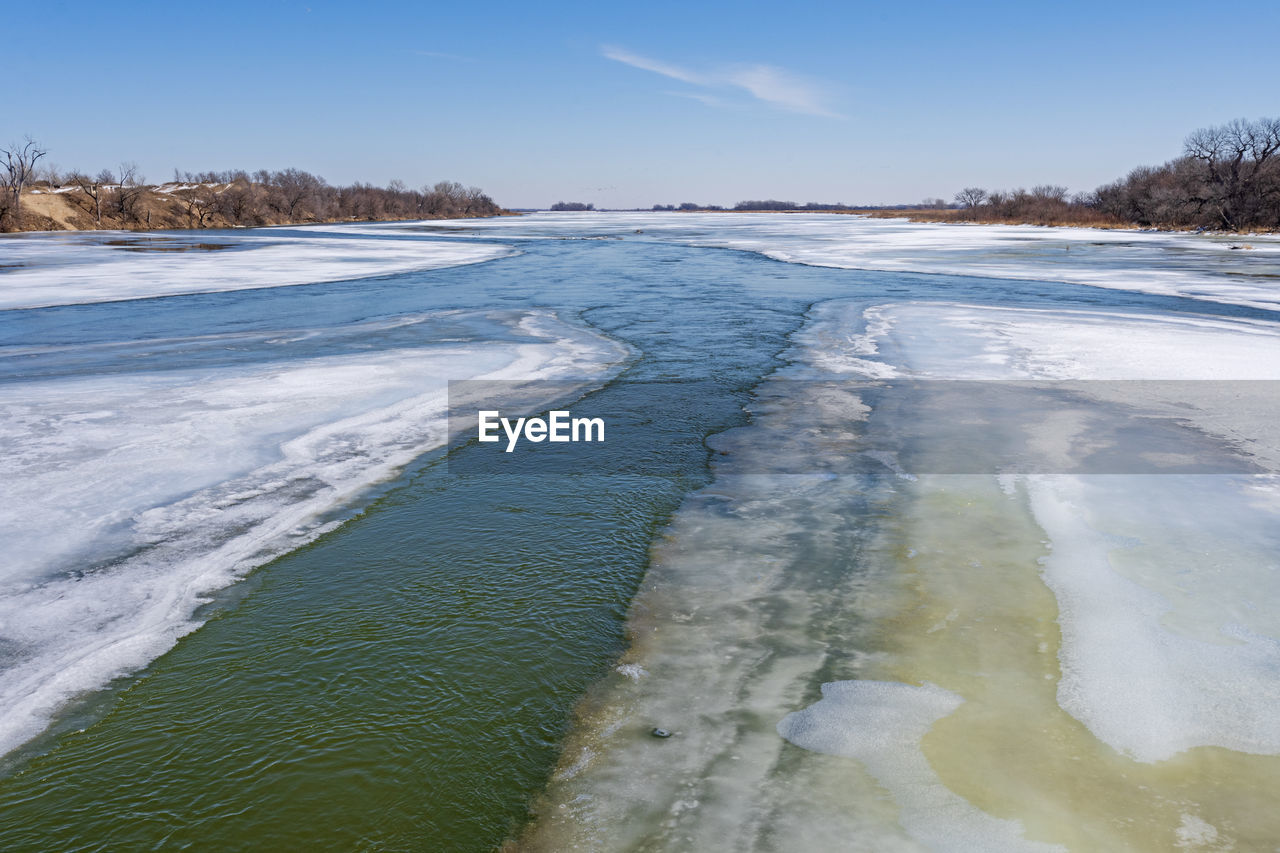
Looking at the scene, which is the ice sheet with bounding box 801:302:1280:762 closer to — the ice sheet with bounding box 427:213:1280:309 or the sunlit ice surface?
the sunlit ice surface

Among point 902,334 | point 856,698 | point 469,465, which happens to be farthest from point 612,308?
point 856,698

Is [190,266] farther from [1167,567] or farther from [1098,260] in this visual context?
[1098,260]

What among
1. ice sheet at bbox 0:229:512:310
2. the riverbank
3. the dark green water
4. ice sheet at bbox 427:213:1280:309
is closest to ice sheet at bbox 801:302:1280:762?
the dark green water

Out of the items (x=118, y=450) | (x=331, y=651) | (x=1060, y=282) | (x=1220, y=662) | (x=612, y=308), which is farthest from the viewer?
(x=1060, y=282)

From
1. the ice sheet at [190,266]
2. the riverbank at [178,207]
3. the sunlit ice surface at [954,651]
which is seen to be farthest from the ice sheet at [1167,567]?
the riverbank at [178,207]

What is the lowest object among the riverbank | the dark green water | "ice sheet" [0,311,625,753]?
the dark green water

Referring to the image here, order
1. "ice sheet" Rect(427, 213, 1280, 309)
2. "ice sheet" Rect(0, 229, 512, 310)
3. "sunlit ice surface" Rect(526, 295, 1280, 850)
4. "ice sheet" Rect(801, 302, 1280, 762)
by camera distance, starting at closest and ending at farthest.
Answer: "sunlit ice surface" Rect(526, 295, 1280, 850), "ice sheet" Rect(801, 302, 1280, 762), "ice sheet" Rect(0, 229, 512, 310), "ice sheet" Rect(427, 213, 1280, 309)

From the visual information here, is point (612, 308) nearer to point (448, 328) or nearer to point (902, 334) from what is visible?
point (448, 328)

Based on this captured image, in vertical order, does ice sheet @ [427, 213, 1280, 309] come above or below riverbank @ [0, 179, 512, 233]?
below
